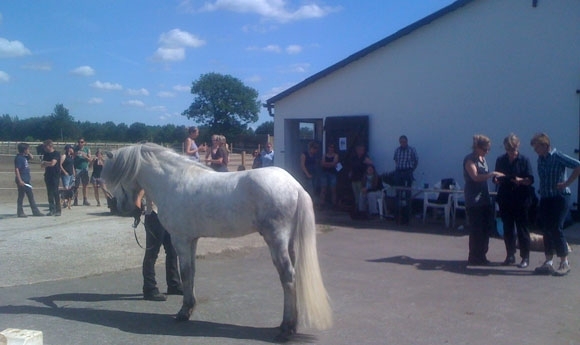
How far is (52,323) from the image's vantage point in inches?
223

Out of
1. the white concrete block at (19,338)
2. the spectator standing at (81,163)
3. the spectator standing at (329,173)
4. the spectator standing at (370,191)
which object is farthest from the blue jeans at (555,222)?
the spectator standing at (81,163)

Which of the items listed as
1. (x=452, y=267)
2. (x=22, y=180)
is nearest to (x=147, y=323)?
(x=452, y=267)

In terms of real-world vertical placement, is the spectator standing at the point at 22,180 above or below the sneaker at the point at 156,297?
above

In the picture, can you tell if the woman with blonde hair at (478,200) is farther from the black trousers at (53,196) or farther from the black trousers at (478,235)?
the black trousers at (53,196)

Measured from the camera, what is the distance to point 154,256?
21.9 ft

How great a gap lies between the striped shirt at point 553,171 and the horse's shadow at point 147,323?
4.44 m

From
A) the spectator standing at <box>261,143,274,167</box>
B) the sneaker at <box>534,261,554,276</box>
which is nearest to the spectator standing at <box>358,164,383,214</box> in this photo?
the spectator standing at <box>261,143,274,167</box>

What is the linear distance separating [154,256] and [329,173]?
8257 millimetres

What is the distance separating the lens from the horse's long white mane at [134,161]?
242 inches

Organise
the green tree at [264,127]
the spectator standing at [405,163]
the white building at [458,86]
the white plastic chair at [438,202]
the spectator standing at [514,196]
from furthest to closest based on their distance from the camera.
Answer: the green tree at [264,127], the spectator standing at [405,163], the white plastic chair at [438,202], the white building at [458,86], the spectator standing at [514,196]

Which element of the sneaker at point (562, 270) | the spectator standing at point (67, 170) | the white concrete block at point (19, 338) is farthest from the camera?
the spectator standing at point (67, 170)

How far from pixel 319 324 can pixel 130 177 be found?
105 inches

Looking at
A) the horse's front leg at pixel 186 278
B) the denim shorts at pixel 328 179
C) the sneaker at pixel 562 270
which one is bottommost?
the sneaker at pixel 562 270

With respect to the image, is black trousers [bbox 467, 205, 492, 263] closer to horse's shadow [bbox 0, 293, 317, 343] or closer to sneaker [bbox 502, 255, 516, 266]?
sneaker [bbox 502, 255, 516, 266]
